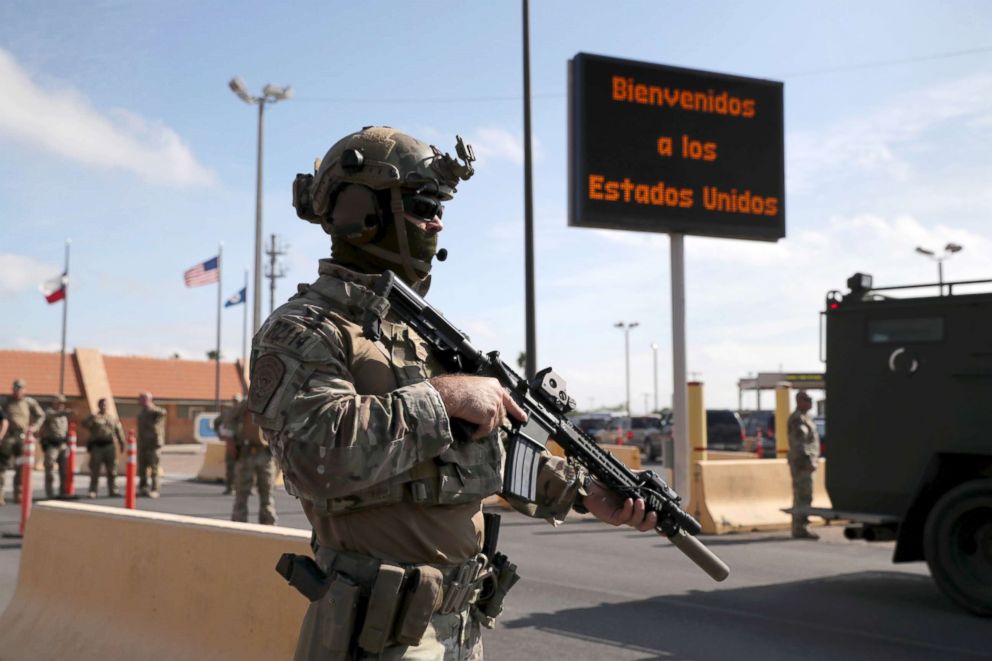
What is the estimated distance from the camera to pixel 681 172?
1288 cm

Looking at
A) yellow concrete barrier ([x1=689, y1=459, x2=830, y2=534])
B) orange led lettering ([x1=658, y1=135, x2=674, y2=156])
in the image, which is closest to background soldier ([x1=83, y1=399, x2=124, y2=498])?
yellow concrete barrier ([x1=689, y1=459, x2=830, y2=534])

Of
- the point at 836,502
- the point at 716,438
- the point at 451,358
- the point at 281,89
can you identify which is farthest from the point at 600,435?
the point at 451,358

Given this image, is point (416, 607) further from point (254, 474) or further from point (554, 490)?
A: point (254, 474)

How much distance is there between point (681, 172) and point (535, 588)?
6883 millimetres

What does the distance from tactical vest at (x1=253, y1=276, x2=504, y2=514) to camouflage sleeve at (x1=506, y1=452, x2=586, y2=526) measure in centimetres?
44

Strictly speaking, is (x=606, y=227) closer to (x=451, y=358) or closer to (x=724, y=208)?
(x=724, y=208)

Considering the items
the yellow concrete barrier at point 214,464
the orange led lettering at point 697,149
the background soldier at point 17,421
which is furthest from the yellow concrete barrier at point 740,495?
the yellow concrete barrier at point 214,464

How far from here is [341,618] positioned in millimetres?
2191

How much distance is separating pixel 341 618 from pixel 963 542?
664 centimetres

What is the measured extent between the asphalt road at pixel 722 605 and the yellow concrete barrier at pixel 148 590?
2.02 metres

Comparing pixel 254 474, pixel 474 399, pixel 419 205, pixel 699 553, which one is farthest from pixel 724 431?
pixel 474 399

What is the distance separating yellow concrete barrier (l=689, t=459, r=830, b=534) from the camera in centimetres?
1221

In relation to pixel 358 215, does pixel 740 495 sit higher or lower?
lower

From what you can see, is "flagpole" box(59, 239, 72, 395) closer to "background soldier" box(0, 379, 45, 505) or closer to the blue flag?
the blue flag
